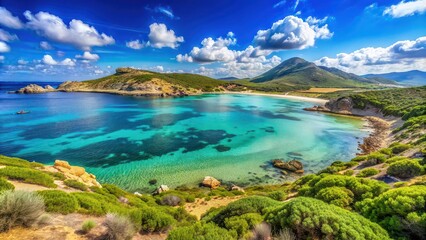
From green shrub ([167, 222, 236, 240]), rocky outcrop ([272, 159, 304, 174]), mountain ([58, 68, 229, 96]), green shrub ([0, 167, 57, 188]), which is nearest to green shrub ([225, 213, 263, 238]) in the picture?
green shrub ([167, 222, 236, 240])

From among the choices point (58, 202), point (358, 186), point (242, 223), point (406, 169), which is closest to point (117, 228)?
point (58, 202)

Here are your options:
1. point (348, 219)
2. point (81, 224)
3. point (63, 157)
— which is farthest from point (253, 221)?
point (63, 157)

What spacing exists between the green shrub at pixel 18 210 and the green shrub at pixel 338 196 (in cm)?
1168

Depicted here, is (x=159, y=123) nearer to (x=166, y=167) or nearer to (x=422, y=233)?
(x=166, y=167)

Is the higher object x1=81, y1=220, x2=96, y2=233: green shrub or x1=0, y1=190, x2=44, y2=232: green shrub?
x1=0, y1=190, x2=44, y2=232: green shrub

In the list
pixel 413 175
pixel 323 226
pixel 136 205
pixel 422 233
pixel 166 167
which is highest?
pixel 323 226

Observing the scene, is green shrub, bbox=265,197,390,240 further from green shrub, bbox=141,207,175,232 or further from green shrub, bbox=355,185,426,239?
green shrub, bbox=141,207,175,232

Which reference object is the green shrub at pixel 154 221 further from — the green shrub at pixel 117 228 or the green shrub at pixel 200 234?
the green shrub at pixel 200 234

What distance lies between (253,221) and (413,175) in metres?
14.0

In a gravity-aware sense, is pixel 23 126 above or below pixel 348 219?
below

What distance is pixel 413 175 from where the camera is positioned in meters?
13.8

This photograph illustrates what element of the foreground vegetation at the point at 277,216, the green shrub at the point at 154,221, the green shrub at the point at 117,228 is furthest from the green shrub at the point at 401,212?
the green shrub at the point at 117,228

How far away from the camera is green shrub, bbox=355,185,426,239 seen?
6066mm

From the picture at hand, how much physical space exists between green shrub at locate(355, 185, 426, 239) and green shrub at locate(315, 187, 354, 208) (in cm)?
159
